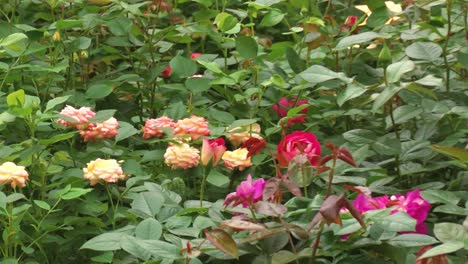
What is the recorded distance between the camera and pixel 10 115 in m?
2.04

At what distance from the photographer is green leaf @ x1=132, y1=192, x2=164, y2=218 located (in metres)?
1.76

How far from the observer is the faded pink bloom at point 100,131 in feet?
6.83

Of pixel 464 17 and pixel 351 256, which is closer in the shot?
pixel 351 256

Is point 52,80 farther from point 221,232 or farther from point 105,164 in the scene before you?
point 221,232

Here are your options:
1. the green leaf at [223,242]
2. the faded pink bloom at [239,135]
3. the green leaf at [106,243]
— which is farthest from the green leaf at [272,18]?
the green leaf at [223,242]

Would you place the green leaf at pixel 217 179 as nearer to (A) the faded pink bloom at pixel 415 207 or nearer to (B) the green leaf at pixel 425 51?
(A) the faded pink bloom at pixel 415 207

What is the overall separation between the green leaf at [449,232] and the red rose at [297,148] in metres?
0.29

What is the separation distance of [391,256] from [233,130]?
2.25 feet

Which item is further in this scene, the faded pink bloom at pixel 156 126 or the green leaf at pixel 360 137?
the faded pink bloom at pixel 156 126

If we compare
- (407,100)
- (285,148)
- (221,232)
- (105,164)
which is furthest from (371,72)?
(221,232)

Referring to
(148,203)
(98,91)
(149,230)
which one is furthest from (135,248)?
(98,91)

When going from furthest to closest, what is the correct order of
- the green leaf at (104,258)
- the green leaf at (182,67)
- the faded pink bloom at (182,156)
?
the green leaf at (182,67), the faded pink bloom at (182,156), the green leaf at (104,258)

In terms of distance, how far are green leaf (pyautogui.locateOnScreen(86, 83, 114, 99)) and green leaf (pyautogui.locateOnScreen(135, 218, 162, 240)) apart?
722mm

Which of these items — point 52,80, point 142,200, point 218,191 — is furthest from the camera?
point 52,80
